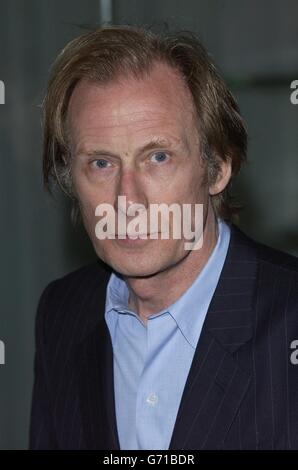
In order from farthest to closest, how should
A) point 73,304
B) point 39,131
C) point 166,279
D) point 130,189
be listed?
point 39,131
point 73,304
point 166,279
point 130,189

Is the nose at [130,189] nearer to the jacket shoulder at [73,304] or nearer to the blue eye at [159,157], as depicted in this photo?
the blue eye at [159,157]

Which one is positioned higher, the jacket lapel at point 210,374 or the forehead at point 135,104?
the forehead at point 135,104

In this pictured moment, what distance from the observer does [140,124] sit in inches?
49.6

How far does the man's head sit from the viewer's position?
1.26m

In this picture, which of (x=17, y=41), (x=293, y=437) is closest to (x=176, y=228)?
(x=293, y=437)

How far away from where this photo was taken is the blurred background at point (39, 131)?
2523mm

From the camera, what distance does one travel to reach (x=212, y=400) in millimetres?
1240

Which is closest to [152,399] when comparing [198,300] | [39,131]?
[198,300]

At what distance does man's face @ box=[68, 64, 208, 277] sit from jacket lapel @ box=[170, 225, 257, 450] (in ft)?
0.35

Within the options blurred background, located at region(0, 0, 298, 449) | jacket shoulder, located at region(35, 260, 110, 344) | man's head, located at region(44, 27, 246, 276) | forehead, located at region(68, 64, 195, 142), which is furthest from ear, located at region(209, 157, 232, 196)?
blurred background, located at region(0, 0, 298, 449)

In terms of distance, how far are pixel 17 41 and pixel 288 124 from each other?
94 cm

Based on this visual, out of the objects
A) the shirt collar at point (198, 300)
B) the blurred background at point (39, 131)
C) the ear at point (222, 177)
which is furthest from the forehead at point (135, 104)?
the blurred background at point (39, 131)

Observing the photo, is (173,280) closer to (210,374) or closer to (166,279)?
(166,279)

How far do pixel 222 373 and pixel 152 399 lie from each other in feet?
0.44
